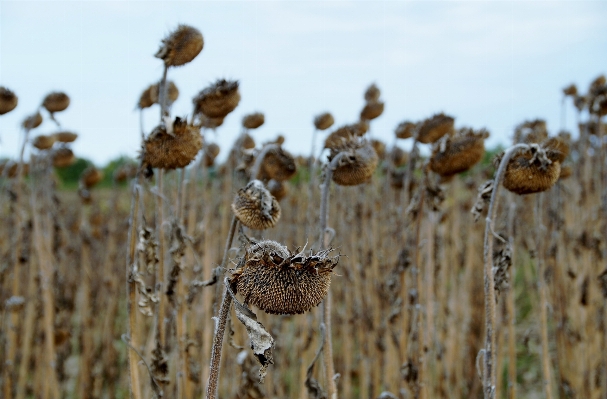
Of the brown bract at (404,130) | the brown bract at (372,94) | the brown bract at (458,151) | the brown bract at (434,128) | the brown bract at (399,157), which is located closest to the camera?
the brown bract at (458,151)

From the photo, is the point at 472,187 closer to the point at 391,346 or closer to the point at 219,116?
the point at 391,346

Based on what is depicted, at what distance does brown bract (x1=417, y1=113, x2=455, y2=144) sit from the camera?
9.85ft

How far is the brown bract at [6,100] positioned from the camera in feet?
9.20

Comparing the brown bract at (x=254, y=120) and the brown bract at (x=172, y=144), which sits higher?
the brown bract at (x=254, y=120)

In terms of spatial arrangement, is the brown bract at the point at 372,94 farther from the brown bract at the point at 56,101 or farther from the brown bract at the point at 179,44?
the brown bract at the point at 56,101

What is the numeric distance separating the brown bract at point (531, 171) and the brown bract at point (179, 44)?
1.50 metres

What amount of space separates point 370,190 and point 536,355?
3.18m

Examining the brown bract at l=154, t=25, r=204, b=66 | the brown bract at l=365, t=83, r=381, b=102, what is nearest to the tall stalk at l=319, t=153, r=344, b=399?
the brown bract at l=154, t=25, r=204, b=66

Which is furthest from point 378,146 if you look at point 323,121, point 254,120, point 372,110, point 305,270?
point 305,270

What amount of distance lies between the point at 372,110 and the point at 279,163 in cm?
157

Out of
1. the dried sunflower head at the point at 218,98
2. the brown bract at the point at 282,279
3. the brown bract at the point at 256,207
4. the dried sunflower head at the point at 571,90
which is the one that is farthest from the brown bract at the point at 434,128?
the dried sunflower head at the point at 571,90

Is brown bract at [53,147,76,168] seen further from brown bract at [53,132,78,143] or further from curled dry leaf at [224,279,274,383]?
curled dry leaf at [224,279,274,383]

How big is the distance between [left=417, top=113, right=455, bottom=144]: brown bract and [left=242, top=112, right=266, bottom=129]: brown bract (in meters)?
1.16

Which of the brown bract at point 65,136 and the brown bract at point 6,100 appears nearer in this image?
the brown bract at point 6,100
